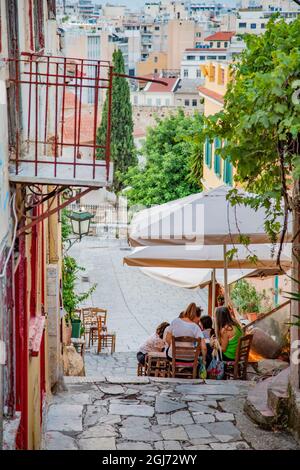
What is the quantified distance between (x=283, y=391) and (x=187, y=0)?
583ft

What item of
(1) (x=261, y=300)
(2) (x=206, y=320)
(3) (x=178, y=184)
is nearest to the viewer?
(2) (x=206, y=320)

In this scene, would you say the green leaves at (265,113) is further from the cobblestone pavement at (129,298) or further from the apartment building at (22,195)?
the cobblestone pavement at (129,298)

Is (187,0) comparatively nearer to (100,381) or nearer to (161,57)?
(161,57)

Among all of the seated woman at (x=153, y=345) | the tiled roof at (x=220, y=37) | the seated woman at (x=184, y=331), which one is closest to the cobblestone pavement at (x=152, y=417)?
the seated woman at (x=184, y=331)

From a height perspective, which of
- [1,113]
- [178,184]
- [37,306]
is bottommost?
[178,184]

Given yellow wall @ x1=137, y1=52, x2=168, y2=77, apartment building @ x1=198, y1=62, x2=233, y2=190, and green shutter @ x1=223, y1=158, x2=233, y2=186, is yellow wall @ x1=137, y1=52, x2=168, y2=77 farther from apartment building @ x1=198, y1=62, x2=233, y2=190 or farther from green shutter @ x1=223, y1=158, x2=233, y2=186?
green shutter @ x1=223, y1=158, x2=233, y2=186

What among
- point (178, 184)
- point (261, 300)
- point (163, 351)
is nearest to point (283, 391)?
point (163, 351)

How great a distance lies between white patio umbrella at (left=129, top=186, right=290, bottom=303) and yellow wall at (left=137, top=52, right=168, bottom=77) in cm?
10022

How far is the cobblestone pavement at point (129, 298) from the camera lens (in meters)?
24.5

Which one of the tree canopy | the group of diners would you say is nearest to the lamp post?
the group of diners

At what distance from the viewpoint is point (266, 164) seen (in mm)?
7922

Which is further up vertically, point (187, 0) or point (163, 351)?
point (187, 0)

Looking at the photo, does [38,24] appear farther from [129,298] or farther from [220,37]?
[220,37]

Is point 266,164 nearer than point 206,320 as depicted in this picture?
Yes
